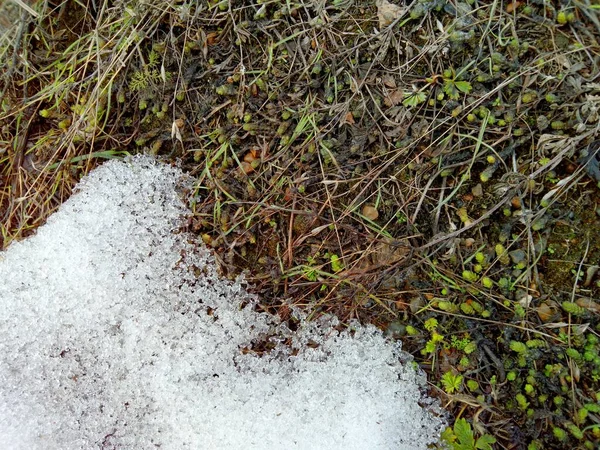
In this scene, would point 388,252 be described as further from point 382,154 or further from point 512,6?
point 512,6

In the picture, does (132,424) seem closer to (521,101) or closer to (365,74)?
(365,74)

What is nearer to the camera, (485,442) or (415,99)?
(485,442)

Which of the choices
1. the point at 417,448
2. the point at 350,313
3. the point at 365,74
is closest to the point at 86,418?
the point at 350,313

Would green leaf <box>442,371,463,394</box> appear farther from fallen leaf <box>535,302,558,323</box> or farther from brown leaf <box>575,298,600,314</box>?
brown leaf <box>575,298,600,314</box>

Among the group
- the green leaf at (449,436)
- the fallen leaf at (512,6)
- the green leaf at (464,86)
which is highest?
the fallen leaf at (512,6)

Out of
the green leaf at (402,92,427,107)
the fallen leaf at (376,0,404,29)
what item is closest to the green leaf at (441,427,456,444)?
the green leaf at (402,92,427,107)

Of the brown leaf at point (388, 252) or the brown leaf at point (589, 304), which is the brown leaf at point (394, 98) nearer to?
the brown leaf at point (388, 252)

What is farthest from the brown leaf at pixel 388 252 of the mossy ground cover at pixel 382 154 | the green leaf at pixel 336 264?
the green leaf at pixel 336 264

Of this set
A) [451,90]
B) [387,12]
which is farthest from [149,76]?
[451,90]
